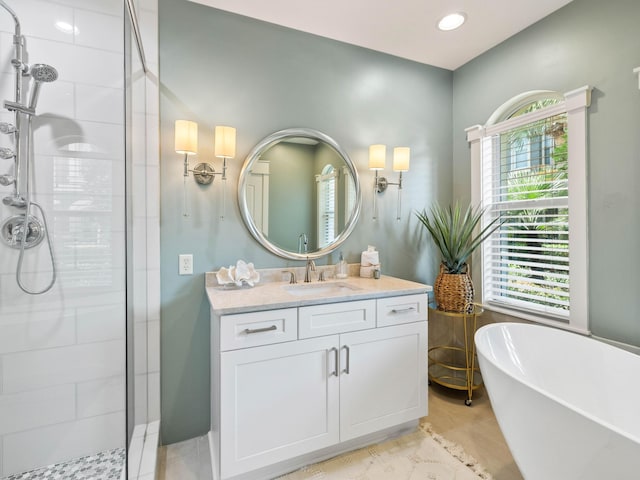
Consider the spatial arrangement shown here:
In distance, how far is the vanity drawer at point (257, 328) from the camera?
4.76 ft

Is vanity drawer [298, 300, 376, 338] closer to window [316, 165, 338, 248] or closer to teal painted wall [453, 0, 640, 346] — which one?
window [316, 165, 338, 248]

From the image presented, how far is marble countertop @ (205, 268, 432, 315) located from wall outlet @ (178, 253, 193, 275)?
118 mm

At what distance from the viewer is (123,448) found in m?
1.36

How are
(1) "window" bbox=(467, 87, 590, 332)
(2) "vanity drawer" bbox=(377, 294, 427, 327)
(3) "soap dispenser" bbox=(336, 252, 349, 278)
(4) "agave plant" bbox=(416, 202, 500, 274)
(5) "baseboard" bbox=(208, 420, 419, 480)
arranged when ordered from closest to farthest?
(5) "baseboard" bbox=(208, 420, 419, 480), (2) "vanity drawer" bbox=(377, 294, 427, 327), (1) "window" bbox=(467, 87, 590, 332), (3) "soap dispenser" bbox=(336, 252, 349, 278), (4) "agave plant" bbox=(416, 202, 500, 274)

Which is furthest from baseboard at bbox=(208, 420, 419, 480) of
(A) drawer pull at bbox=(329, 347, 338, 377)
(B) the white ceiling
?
(B) the white ceiling

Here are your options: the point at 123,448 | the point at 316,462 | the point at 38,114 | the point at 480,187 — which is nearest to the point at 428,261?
the point at 480,187

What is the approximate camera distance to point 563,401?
1.09 m

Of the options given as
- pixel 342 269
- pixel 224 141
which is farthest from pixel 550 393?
pixel 224 141

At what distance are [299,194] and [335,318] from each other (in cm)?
93

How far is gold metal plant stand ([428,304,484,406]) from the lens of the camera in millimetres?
2295

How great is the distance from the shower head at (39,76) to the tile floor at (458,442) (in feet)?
5.93

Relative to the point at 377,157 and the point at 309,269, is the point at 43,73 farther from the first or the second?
the point at 377,157

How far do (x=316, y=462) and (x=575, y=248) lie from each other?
6.55 ft

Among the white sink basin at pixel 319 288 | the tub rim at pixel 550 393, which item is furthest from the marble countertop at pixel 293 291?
the tub rim at pixel 550 393
